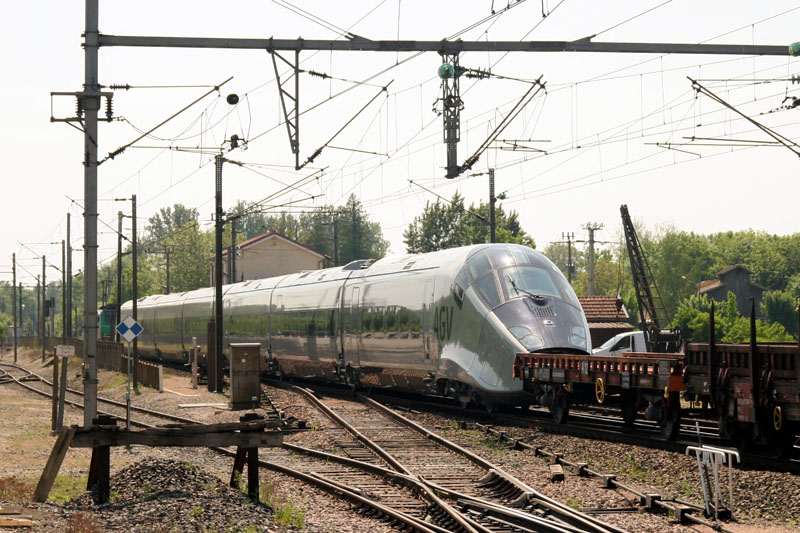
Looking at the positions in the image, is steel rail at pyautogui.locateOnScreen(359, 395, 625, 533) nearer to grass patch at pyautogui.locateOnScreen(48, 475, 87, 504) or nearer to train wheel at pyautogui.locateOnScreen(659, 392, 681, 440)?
train wheel at pyautogui.locateOnScreen(659, 392, 681, 440)

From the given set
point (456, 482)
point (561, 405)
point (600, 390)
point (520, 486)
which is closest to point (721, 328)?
point (561, 405)

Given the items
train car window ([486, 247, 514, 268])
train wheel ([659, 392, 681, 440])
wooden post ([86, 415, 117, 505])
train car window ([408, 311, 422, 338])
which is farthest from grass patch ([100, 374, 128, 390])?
wooden post ([86, 415, 117, 505])

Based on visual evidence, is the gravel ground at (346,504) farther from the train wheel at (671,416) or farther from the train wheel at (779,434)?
the train wheel at (779,434)

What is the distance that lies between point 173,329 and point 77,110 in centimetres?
3701

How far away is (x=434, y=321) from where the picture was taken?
2400 centimetres

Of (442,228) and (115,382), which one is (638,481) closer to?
(115,382)

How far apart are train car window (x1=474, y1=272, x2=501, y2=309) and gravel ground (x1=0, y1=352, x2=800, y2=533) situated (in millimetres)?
2646

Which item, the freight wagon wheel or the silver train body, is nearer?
the freight wagon wheel

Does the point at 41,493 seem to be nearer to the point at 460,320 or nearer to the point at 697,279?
the point at 460,320

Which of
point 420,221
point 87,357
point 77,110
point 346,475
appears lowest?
point 346,475

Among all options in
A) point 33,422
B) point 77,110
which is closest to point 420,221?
point 33,422

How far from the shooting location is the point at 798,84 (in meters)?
21.9

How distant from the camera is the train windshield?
71.9 feet

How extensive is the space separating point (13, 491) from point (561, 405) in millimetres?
10599
